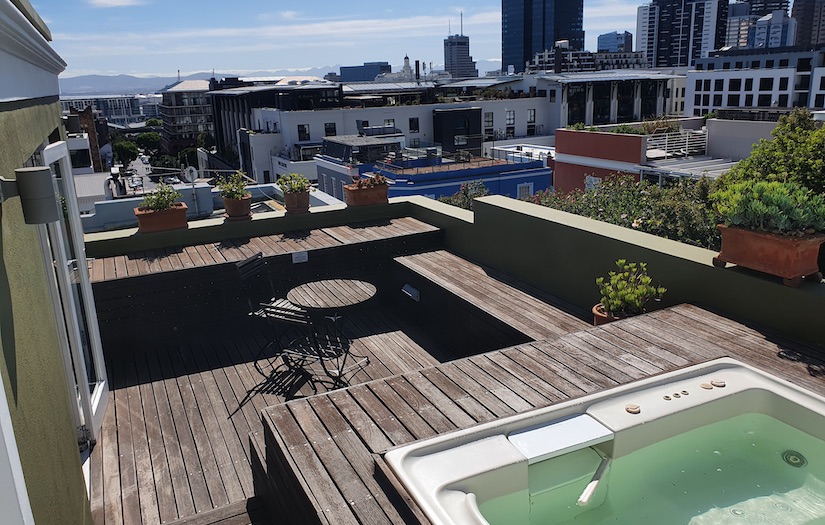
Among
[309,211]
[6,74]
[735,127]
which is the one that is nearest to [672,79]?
[735,127]

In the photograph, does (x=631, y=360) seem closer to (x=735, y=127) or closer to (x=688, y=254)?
(x=688, y=254)

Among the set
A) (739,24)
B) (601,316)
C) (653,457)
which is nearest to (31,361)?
(653,457)

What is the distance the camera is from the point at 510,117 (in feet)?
153

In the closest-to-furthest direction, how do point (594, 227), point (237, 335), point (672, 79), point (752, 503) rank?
point (752, 503)
point (594, 227)
point (237, 335)
point (672, 79)

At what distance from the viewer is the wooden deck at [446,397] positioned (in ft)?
8.95

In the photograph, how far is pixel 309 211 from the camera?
7441mm

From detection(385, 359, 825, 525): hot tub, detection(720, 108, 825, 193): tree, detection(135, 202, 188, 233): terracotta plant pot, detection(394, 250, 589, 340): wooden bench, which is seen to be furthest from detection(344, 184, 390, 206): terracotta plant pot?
detection(385, 359, 825, 525): hot tub

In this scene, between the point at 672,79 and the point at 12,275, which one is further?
the point at 672,79

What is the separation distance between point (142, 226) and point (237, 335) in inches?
64.6

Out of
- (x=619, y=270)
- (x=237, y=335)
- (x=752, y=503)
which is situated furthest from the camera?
(x=237, y=335)

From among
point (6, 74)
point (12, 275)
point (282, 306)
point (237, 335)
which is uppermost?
point (6, 74)

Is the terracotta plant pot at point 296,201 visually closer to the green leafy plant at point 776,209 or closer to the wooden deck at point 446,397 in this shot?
the wooden deck at point 446,397

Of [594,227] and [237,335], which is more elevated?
[594,227]

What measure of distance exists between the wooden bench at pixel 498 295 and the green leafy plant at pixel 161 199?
267 cm
